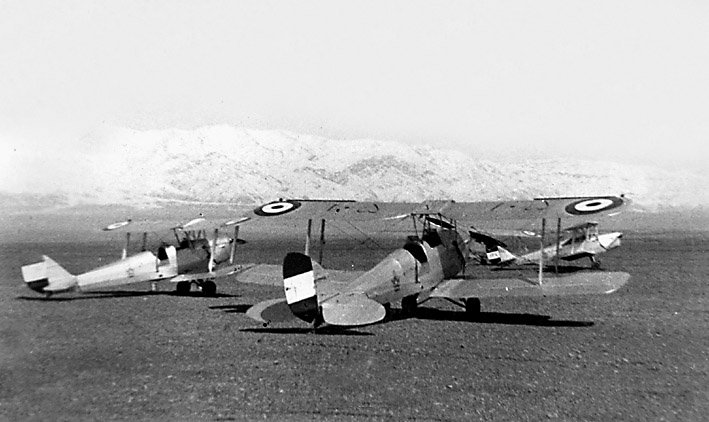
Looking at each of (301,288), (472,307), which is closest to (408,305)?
(472,307)

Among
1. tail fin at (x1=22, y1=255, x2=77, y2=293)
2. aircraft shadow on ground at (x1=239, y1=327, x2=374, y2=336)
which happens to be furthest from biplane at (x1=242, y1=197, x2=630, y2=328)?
tail fin at (x1=22, y1=255, x2=77, y2=293)

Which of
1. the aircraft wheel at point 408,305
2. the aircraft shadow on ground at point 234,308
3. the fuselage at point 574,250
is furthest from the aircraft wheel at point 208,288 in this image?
the fuselage at point 574,250

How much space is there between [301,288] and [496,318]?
511 centimetres

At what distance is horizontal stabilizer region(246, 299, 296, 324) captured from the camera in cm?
1220

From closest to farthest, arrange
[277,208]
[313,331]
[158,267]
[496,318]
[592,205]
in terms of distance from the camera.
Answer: [313,331] < [592,205] < [496,318] < [277,208] < [158,267]

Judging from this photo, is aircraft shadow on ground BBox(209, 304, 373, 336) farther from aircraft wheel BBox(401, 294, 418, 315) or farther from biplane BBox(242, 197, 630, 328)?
aircraft wheel BBox(401, 294, 418, 315)

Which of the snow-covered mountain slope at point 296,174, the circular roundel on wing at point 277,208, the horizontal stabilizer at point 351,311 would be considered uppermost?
the circular roundel on wing at point 277,208

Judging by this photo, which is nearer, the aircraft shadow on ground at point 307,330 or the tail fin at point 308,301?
the tail fin at point 308,301

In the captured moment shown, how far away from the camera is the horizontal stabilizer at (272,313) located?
12.2 m

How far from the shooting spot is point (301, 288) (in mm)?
11867

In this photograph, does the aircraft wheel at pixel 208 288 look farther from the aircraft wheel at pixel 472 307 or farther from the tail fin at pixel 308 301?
the tail fin at pixel 308 301

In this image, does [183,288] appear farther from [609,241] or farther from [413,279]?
[609,241]

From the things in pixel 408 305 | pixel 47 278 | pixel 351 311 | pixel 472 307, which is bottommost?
pixel 472 307

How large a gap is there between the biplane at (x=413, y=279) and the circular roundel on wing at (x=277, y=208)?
0.08 feet
